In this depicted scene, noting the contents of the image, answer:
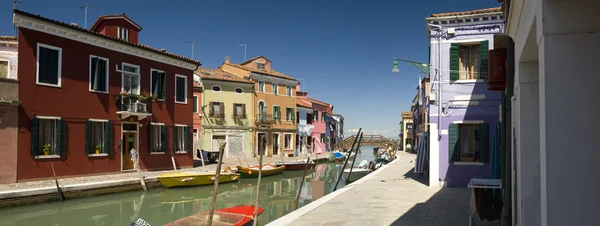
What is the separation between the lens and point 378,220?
7762 millimetres

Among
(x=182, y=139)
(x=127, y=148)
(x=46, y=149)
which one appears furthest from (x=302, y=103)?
(x=46, y=149)

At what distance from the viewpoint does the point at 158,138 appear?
2055 centimetres

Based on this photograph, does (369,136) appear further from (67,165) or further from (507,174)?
(507,174)

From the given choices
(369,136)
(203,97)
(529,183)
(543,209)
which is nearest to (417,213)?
(529,183)

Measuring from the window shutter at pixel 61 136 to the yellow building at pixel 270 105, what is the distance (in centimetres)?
→ 1799

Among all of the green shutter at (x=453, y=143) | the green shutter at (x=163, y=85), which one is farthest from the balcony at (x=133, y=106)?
the green shutter at (x=453, y=143)

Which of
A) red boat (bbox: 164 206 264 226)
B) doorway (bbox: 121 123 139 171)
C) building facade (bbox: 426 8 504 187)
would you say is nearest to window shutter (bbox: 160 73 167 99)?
doorway (bbox: 121 123 139 171)

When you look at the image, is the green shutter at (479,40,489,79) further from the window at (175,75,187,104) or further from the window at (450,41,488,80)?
the window at (175,75,187,104)

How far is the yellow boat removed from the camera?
17.2 metres

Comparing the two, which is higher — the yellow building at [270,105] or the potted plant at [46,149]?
the yellow building at [270,105]

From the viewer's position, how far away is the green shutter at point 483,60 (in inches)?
477

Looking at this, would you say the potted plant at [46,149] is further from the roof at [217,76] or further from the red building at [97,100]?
the roof at [217,76]

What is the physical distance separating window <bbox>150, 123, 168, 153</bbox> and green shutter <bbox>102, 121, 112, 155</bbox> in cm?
225

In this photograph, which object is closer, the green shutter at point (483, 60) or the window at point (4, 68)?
the green shutter at point (483, 60)
